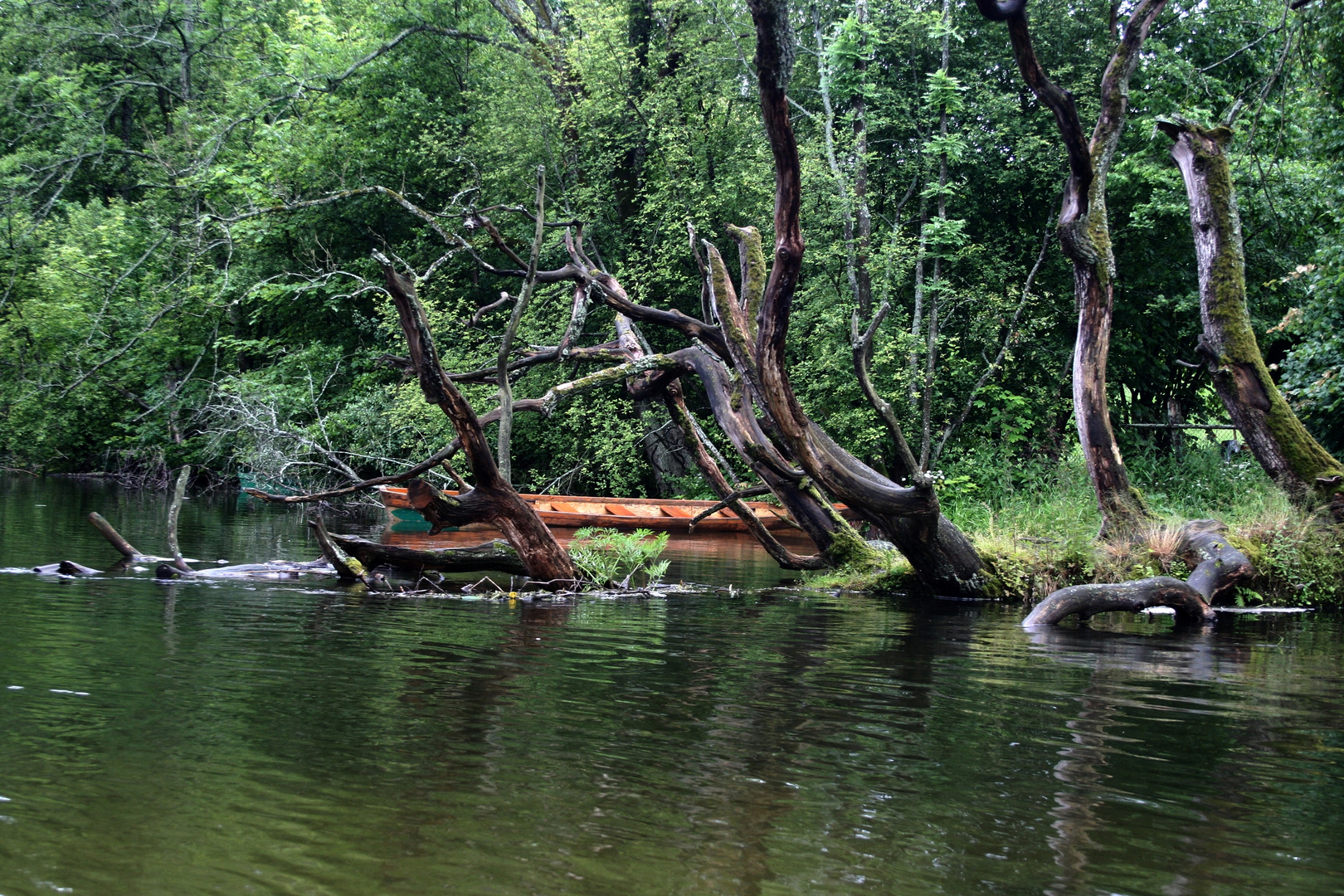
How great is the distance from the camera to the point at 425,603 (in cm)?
1045

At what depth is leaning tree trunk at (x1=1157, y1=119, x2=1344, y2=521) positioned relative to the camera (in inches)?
479

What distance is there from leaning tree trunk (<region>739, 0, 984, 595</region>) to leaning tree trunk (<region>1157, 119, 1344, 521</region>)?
3398mm

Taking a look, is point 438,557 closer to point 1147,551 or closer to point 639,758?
point 639,758

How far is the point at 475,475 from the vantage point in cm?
1067

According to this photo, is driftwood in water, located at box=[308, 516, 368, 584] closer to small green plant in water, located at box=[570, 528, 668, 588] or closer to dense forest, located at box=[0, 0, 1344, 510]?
small green plant in water, located at box=[570, 528, 668, 588]

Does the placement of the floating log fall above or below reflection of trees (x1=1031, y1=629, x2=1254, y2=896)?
above

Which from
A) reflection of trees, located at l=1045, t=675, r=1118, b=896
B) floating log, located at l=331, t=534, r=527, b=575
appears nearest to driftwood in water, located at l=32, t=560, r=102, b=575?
floating log, located at l=331, t=534, r=527, b=575

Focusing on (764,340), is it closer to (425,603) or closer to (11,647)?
(425,603)

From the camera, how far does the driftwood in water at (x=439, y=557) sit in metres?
11.5

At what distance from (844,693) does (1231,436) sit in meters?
21.5

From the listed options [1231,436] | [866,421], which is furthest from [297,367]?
[1231,436]

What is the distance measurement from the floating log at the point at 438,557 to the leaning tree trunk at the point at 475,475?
27 centimetres

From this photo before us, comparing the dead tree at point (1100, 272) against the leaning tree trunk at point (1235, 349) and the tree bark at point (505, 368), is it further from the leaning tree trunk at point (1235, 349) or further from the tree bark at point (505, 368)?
the tree bark at point (505, 368)

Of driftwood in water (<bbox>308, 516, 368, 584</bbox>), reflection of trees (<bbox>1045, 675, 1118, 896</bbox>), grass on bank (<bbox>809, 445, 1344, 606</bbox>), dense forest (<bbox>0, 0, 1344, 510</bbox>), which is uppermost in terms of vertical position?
dense forest (<bbox>0, 0, 1344, 510</bbox>)
